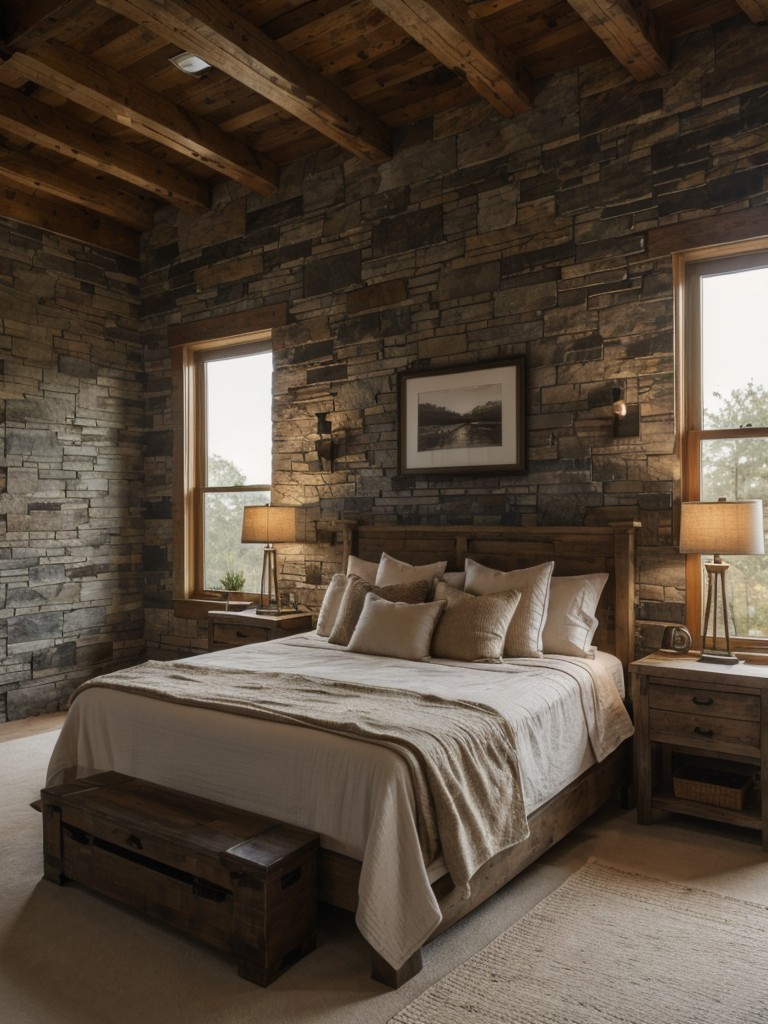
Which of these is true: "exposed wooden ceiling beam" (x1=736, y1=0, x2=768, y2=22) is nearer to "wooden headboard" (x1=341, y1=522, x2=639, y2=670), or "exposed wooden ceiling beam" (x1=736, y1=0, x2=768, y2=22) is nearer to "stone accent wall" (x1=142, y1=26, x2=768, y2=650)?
"stone accent wall" (x1=142, y1=26, x2=768, y2=650)

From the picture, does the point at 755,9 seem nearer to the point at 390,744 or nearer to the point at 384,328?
the point at 384,328

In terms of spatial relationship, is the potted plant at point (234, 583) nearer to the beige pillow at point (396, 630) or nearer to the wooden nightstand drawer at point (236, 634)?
the wooden nightstand drawer at point (236, 634)

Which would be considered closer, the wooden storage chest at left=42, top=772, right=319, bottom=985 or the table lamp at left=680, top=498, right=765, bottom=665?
the wooden storage chest at left=42, top=772, right=319, bottom=985

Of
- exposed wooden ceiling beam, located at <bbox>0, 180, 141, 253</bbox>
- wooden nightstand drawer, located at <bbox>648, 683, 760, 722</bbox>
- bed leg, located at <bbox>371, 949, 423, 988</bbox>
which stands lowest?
bed leg, located at <bbox>371, 949, 423, 988</bbox>

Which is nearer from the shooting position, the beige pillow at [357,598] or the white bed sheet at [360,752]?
the white bed sheet at [360,752]

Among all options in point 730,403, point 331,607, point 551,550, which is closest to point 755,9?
point 730,403

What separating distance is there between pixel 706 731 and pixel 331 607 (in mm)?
1983

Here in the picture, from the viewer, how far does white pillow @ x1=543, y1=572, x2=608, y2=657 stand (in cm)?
358

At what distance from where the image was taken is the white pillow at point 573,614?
358 centimetres

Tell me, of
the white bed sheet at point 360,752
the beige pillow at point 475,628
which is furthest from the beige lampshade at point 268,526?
the beige pillow at point 475,628

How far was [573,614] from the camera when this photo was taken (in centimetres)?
363

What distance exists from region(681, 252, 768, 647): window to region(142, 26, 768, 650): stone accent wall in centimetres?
13

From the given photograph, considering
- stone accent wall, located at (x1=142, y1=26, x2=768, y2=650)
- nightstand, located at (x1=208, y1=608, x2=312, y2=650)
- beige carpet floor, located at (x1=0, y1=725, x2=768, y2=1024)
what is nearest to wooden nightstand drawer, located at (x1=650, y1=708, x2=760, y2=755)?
beige carpet floor, located at (x1=0, y1=725, x2=768, y2=1024)

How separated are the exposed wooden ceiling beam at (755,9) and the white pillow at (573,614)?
256 cm
